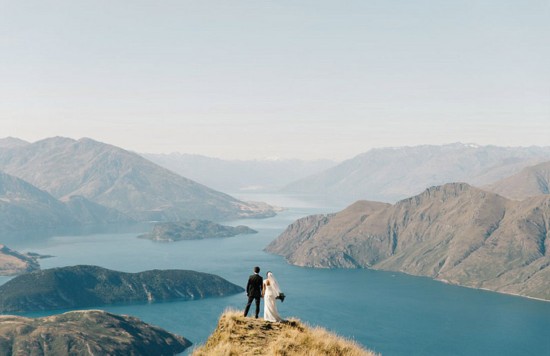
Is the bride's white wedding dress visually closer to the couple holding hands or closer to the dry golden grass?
the couple holding hands

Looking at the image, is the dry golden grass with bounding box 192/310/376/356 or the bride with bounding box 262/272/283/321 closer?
the dry golden grass with bounding box 192/310/376/356

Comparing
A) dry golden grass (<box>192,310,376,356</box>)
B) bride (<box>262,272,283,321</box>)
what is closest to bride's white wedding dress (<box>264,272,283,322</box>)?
bride (<box>262,272,283,321</box>)

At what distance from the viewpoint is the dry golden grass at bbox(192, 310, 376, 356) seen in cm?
3622

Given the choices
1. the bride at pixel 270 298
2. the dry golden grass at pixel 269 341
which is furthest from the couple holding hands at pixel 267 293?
the dry golden grass at pixel 269 341

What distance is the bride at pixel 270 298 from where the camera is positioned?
42.1 metres

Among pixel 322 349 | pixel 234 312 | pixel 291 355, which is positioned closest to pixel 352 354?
pixel 322 349

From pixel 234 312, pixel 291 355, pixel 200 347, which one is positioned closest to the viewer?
pixel 291 355

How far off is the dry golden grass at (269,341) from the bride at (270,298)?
0.87 m

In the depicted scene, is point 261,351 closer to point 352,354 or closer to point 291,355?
point 291,355

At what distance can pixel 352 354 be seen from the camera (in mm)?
36875

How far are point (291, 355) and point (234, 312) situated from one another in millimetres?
8148

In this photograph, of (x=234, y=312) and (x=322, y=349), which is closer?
(x=322, y=349)

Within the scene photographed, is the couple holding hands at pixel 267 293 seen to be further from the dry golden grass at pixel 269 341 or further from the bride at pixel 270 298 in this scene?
the dry golden grass at pixel 269 341

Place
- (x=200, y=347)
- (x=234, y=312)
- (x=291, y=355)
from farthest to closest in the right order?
1. (x=234, y=312)
2. (x=200, y=347)
3. (x=291, y=355)
